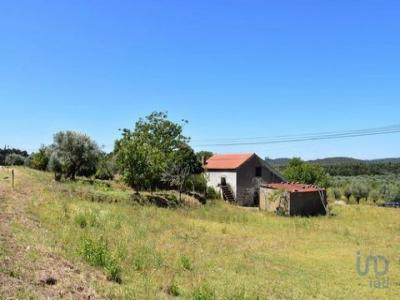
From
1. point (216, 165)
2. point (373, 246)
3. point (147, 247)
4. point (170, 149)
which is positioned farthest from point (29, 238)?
point (216, 165)

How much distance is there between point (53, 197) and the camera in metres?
22.1

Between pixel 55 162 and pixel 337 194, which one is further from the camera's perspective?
pixel 337 194

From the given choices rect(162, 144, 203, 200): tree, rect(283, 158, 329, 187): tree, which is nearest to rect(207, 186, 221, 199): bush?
rect(162, 144, 203, 200): tree

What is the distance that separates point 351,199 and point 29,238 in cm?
5558

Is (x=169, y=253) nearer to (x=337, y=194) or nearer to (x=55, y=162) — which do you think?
(x=55, y=162)

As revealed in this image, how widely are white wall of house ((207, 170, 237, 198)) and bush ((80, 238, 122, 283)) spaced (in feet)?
102

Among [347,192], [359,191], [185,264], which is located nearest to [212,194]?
[347,192]

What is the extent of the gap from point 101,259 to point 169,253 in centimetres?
444

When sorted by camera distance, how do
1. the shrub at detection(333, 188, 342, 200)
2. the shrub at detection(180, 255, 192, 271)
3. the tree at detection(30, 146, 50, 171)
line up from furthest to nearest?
the shrub at detection(333, 188, 342, 200) < the tree at detection(30, 146, 50, 171) < the shrub at detection(180, 255, 192, 271)

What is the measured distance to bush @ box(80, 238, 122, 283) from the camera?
9.02m

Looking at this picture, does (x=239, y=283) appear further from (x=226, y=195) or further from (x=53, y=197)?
(x=226, y=195)

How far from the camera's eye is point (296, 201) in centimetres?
3372

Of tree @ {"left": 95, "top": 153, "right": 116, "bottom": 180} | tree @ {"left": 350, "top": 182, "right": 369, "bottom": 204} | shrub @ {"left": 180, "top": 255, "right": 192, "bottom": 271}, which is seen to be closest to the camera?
shrub @ {"left": 180, "top": 255, "right": 192, "bottom": 271}

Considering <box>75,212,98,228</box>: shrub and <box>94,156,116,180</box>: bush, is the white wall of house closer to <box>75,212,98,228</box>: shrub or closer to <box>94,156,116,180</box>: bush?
<box>94,156,116,180</box>: bush
